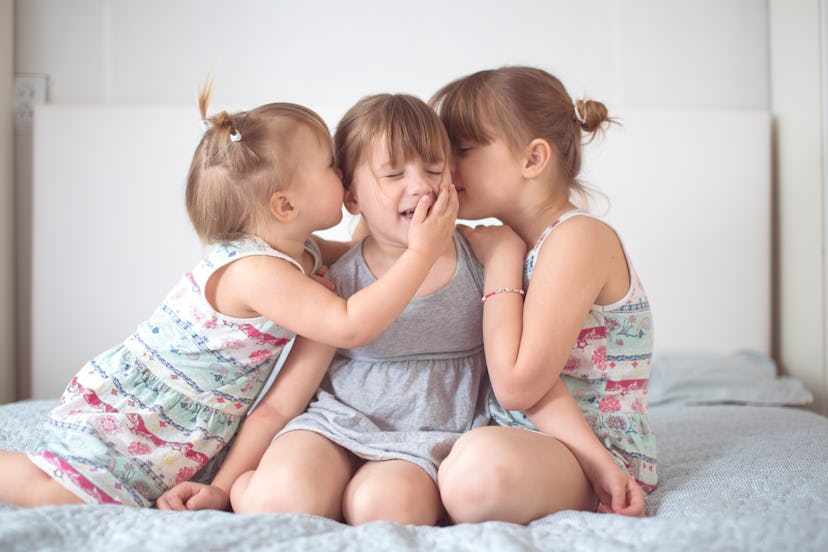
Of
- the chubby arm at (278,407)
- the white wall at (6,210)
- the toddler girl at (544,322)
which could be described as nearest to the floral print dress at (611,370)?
the toddler girl at (544,322)

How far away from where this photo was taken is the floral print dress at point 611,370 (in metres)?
1.15

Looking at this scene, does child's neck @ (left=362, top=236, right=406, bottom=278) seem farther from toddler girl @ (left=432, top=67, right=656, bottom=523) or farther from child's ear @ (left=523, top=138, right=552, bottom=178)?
child's ear @ (left=523, top=138, right=552, bottom=178)

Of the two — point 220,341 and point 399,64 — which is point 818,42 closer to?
point 399,64

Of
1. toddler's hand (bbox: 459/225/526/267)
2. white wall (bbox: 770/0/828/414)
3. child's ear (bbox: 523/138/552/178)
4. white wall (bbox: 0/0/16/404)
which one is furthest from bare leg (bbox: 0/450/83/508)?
white wall (bbox: 770/0/828/414)

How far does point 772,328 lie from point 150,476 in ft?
6.75

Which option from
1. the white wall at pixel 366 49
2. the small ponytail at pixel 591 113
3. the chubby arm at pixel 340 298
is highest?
the white wall at pixel 366 49

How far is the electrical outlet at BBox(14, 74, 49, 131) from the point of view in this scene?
2275 mm

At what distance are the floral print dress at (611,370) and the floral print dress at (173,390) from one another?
43 centimetres

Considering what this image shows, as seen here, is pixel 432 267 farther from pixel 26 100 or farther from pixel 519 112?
pixel 26 100

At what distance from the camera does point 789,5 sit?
224 centimetres

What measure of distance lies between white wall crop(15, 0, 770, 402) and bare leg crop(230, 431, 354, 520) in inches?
54.7

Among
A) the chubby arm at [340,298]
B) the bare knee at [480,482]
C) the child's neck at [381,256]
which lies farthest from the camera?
the child's neck at [381,256]

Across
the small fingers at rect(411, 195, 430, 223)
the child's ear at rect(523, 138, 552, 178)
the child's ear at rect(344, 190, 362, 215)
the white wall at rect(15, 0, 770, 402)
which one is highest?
the white wall at rect(15, 0, 770, 402)

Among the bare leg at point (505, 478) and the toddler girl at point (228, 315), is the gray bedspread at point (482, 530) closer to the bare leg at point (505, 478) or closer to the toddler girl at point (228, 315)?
the bare leg at point (505, 478)
